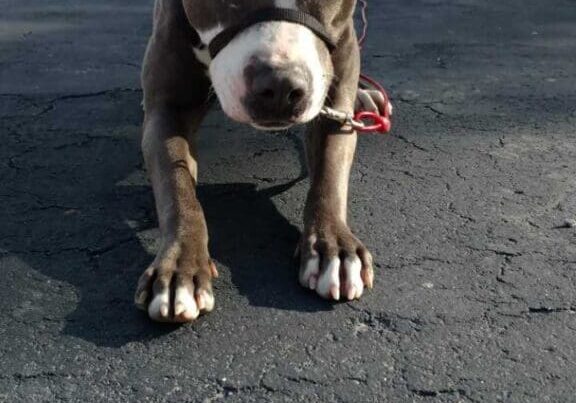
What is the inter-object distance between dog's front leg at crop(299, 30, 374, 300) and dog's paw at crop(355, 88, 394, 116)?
0.43 metres

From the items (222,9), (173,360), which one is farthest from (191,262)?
(222,9)

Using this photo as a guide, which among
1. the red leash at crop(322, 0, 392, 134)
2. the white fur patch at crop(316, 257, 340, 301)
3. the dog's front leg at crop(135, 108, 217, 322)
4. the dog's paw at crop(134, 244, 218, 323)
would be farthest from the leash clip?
the dog's paw at crop(134, 244, 218, 323)

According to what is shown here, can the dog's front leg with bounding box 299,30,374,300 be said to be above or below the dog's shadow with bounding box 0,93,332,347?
above

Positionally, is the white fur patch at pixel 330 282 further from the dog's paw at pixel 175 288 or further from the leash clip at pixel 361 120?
the leash clip at pixel 361 120

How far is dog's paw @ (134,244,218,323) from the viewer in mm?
2436

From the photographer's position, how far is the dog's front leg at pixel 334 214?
2.63m

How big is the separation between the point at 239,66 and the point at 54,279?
85cm

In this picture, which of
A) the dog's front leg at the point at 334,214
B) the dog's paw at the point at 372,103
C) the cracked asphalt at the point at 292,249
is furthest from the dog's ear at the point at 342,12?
the dog's paw at the point at 372,103

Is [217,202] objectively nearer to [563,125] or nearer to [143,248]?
[143,248]

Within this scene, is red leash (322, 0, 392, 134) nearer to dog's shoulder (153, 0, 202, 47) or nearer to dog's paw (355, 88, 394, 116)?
dog's paw (355, 88, 394, 116)

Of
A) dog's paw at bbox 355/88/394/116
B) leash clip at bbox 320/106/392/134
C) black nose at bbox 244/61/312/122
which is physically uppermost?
black nose at bbox 244/61/312/122

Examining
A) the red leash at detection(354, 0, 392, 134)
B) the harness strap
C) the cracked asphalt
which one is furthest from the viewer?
the red leash at detection(354, 0, 392, 134)

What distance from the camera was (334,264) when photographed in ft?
8.70

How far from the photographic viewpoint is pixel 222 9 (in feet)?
9.33
